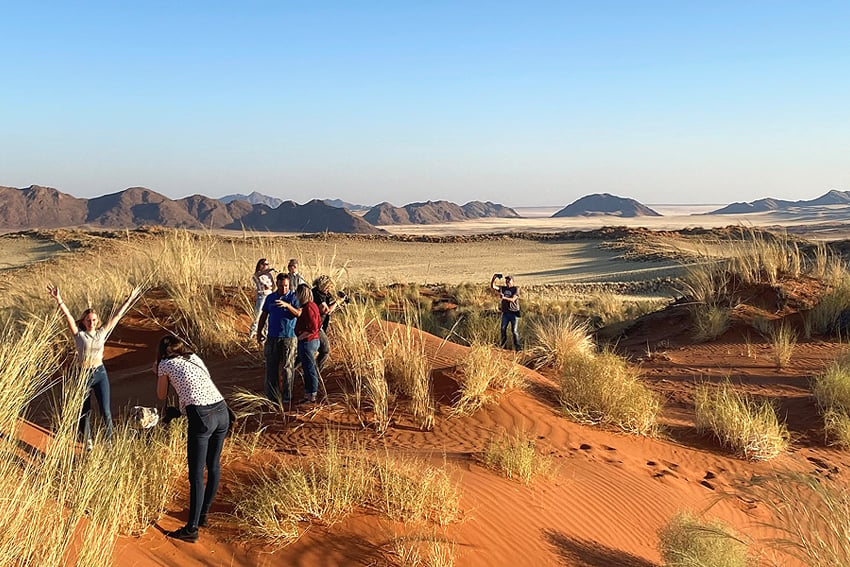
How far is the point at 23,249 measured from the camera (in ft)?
143

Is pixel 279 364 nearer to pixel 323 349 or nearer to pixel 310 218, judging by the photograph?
pixel 323 349

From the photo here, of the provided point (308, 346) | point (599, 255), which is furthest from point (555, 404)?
point (599, 255)

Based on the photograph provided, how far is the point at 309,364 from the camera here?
872 centimetres

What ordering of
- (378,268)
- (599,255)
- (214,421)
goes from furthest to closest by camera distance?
1. (599,255)
2. (378,268)
3. (214,421)

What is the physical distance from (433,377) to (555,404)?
1715mm

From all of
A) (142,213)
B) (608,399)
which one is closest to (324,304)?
(608,399)

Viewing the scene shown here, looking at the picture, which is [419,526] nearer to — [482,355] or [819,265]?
[482,355]

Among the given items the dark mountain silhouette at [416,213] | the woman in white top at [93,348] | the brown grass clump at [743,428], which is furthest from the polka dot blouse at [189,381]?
the dark mountain silhouette at [416,213]

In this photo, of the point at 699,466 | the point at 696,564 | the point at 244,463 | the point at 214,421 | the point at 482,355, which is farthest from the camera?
the point at 482,355

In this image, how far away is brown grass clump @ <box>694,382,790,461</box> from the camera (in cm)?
879

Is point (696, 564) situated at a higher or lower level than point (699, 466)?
higher

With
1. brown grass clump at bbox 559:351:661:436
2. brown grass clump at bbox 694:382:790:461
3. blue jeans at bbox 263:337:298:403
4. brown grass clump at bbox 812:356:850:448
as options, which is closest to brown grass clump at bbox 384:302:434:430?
blue jeans at bbox 263:337:298:403

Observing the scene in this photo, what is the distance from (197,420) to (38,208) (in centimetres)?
9857

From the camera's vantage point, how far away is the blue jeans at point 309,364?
8719 mm
